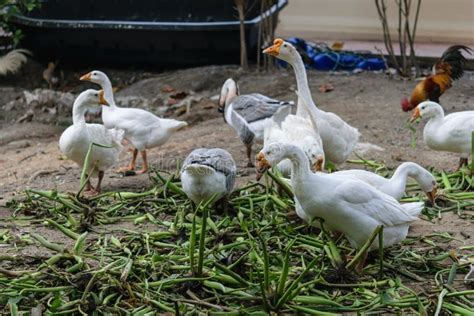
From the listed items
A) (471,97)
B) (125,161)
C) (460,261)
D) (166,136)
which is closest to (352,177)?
(460,261)

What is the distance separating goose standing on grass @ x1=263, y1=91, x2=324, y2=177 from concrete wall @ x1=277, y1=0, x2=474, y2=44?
611 cm

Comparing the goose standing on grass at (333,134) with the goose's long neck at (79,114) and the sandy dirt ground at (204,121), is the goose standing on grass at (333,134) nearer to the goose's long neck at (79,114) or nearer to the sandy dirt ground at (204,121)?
the sandy dirt ground at (204,121)

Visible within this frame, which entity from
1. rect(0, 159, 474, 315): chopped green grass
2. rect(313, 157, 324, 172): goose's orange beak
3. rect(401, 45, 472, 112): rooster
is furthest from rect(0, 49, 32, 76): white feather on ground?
rect(313, 157, 324, 172): goose's orange beak

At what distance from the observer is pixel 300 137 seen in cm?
515

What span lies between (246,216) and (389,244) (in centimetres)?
97

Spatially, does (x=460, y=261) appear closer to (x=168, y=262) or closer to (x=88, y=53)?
(x=168, y=262)

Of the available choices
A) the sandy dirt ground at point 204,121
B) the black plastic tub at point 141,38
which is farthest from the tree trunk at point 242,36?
the black plastic tub at point 141,38

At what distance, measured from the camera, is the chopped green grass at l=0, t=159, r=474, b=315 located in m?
3.54

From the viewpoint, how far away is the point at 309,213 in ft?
12.9

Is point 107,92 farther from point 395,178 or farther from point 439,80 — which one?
point 439,80

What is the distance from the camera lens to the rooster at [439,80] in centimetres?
788

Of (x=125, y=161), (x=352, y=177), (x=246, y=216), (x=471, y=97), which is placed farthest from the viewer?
(x=471, y=97)

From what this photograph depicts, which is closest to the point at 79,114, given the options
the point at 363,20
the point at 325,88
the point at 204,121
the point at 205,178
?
the point at 205,178

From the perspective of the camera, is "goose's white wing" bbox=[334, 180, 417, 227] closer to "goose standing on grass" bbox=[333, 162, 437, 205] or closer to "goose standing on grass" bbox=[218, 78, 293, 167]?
"goose standing on grass" bbox=[333, 162, 437, 205]
